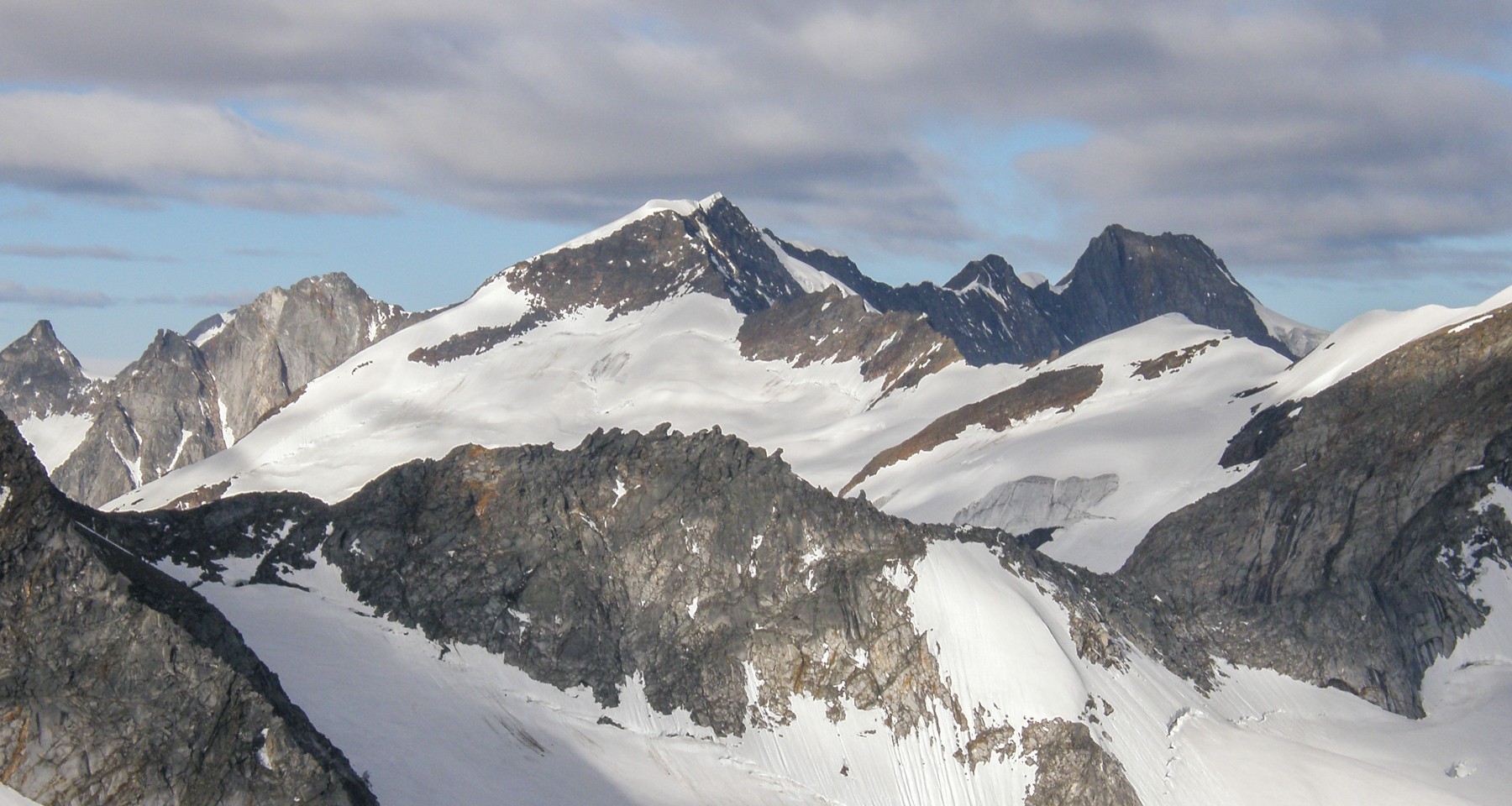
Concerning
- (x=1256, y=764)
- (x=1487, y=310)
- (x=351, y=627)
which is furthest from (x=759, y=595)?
(x=1487, y=310)

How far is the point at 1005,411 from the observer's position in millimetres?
191500

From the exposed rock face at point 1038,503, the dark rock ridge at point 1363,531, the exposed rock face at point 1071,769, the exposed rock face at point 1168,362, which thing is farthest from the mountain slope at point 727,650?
the exposed rock face at point 1168,362

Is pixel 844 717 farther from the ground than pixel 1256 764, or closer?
farther from the ground

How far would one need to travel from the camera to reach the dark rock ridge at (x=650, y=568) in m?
98.8

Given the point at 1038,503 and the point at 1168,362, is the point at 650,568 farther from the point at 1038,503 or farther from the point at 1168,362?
the point at 1168,362

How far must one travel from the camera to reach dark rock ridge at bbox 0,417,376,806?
66.1 meters

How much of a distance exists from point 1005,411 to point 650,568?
307 ft

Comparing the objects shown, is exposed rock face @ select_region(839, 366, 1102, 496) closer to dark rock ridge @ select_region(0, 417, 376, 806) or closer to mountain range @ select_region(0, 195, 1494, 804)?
mountain range @ select_region(0, 195, 1494, 804)

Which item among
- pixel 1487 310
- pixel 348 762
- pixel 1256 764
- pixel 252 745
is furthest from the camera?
pixel 1487 310

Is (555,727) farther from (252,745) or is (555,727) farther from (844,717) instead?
(252,745)

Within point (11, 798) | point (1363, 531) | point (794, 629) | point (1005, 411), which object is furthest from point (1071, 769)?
point (1005, 411)

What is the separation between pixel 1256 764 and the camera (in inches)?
3967

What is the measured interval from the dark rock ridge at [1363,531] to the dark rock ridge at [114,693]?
226ft

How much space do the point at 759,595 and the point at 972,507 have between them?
58.5m
